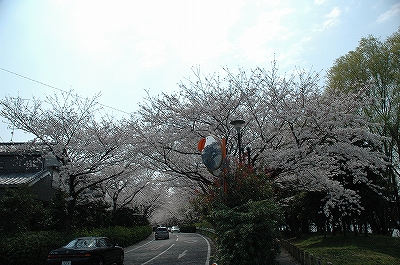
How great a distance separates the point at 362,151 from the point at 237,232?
662 cm

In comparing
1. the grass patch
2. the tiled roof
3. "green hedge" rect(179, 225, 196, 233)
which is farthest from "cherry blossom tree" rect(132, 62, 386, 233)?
"green hedge" rect(179, 225, 196, 233)

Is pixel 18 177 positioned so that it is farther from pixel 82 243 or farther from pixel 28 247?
pixel 82 243

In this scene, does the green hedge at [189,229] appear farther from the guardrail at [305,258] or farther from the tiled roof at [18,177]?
the guardrail at [305,258]

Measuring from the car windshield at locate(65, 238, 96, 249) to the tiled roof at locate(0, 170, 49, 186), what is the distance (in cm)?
1180

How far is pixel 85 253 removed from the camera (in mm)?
9773

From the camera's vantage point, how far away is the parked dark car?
967 centimetres

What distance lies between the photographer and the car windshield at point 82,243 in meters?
10.4

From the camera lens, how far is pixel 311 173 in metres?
12.6

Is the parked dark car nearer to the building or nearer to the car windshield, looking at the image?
the car windshield

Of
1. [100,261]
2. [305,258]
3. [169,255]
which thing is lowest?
[169,255]

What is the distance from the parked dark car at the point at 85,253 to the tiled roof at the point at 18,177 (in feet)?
38.6

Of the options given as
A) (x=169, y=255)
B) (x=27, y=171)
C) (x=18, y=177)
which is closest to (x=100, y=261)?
(x=169, y=255)

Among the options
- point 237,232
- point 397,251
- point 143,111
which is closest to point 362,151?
point 237,232

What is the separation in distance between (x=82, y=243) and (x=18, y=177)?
13.6 m
